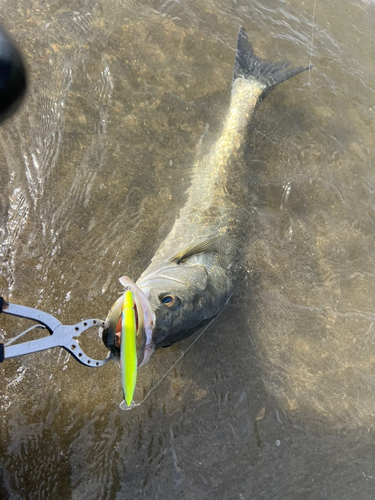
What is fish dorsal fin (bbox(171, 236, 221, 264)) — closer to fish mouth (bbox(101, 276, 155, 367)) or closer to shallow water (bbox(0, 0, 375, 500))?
shallow water (bbox(0, 0, 375, 500))

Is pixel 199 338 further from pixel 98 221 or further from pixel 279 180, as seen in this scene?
pixel 279 180

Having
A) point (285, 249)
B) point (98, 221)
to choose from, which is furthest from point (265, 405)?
point (98, 221)

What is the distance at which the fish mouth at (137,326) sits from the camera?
226 centimetres

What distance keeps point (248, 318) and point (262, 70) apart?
139 inches

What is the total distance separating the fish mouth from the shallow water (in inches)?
55.3

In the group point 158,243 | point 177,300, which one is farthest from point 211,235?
point 177,300

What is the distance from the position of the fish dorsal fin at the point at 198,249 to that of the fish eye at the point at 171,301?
757mm

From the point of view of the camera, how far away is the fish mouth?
7.40 feet

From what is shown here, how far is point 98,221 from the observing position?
3.97 metres

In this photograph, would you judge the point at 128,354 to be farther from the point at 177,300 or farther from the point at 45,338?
the point at 177,300

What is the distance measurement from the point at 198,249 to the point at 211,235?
28 cm

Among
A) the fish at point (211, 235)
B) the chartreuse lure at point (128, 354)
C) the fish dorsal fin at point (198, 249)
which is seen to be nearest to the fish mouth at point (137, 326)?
the fish at point (211, 235)

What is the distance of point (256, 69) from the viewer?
A: 4.95 m

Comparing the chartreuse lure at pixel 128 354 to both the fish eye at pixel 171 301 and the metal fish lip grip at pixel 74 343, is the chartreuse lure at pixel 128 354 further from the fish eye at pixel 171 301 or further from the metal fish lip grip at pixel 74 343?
the fish eye at pixel 171 301
